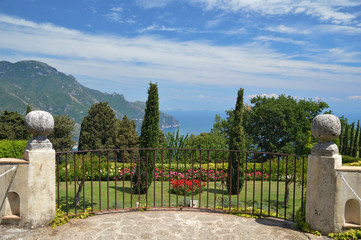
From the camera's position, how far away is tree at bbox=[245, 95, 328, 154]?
1190 inches

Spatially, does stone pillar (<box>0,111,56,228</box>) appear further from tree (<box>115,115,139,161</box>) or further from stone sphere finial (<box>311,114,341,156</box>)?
tree (<box>115,115,139,161</box>)

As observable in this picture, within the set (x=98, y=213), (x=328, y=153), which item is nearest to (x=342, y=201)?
(x=328, y=153)

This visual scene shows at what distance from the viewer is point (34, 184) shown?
14.7 feet

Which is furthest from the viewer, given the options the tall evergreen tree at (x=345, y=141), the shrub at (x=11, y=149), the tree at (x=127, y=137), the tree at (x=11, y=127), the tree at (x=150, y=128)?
the tree at (x=127, y=137)

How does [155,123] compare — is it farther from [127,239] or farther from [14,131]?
[14,131]

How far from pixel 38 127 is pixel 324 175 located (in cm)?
467

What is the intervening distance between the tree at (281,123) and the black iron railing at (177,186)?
13131 millimetres

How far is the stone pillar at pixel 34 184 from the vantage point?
14.6 ft

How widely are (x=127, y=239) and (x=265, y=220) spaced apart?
8.44 feet

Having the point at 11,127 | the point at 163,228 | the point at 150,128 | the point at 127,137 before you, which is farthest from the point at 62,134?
the point at 163,228

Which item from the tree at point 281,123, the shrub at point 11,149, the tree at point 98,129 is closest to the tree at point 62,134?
the tree at point 98,129

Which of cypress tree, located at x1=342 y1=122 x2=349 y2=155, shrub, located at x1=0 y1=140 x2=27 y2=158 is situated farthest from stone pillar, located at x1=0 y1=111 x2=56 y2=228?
cypress tree, located at x1=342 y1=122 x2=349 y2=155

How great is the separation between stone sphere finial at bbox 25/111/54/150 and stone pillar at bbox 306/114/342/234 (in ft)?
14.4

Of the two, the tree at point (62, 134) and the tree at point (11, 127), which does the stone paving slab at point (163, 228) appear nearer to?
the tree at point (11, 127)
